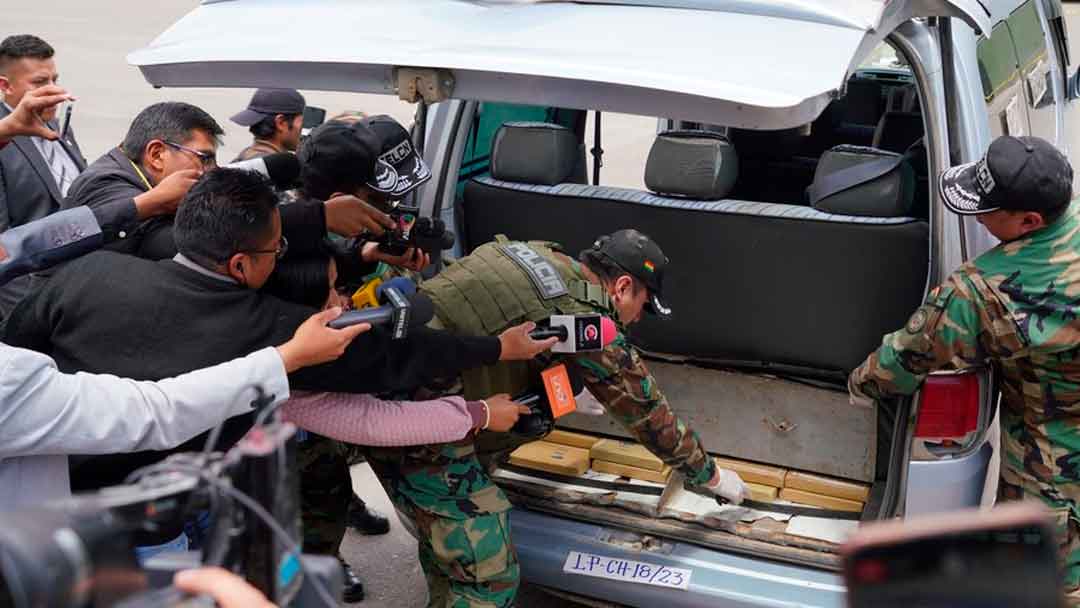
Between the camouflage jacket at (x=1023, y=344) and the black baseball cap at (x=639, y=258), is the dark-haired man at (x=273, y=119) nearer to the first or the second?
the black baseball cap at (x=639, y=258)

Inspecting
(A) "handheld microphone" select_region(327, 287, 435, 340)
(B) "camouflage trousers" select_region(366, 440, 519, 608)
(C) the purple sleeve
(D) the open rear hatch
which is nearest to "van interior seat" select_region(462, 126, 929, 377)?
(D) the open rear hatch

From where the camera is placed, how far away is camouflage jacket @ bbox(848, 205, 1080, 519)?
11.1 feet

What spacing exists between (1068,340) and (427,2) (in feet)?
6.36

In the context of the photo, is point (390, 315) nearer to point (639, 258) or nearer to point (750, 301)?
point (639, 258)

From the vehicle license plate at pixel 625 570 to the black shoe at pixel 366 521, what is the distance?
4.56 ft

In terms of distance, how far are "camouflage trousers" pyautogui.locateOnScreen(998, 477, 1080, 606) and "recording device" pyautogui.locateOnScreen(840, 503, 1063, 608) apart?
237 centimetres

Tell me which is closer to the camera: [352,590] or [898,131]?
[352,590]

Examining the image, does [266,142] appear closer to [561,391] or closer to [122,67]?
[561,391]

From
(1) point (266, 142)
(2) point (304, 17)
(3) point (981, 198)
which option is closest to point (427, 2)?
(2) point (304, 17)

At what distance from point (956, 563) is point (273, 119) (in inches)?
181

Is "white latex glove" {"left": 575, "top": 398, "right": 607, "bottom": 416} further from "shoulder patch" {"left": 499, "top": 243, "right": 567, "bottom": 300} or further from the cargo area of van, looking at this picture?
"shoulder patch" {"left": 499, "top": 243, "right": 567, "bottom": 300}

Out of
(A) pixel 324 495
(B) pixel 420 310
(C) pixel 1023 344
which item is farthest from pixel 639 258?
(A) pixel 324 495

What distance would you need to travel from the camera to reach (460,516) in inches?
142

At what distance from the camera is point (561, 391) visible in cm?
362
